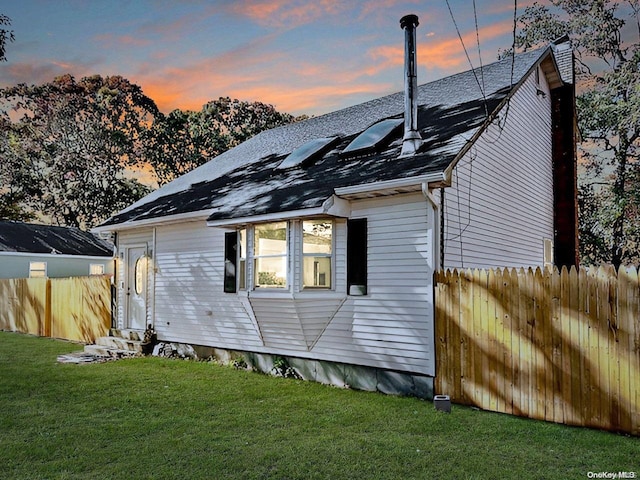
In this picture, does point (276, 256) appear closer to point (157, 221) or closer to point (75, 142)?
point (157, 221)

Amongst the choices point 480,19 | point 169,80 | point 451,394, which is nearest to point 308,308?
point 451,394

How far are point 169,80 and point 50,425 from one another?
1457 cm

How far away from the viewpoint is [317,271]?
783cm

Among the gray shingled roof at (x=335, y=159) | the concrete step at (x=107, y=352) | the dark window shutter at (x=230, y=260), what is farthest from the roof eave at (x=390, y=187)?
the concrete step at (x=107, y=352)

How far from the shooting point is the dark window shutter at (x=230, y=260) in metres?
9.00

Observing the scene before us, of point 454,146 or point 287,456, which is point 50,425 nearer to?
point 287,456

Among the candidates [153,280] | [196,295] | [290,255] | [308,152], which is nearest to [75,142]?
[153,280]

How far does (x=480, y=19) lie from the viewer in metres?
8.91

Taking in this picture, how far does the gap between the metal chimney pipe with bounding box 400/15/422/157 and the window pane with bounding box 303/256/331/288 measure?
2159 millimetres

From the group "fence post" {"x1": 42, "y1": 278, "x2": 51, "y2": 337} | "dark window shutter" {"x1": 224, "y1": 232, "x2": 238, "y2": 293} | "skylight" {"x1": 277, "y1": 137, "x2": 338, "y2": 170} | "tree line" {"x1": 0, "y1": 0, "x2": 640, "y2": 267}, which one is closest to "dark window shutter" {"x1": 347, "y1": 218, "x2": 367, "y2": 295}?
"dark window shutter" {"x1": 224, "y1": 232, "x2": 238, "y2": 293}

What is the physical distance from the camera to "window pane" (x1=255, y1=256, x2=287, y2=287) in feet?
26.1

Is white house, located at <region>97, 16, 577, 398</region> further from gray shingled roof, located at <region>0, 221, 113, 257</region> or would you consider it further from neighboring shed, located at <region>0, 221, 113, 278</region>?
gray shingled roof, located at <region>0, 221, 113, 257</region>

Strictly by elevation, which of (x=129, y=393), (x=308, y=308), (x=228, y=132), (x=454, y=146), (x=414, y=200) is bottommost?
(x=129, y=393)

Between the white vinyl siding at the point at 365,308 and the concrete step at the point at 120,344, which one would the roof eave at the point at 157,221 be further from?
the concrete step at the point at 120,344
